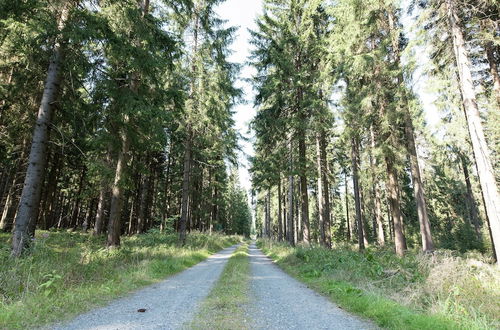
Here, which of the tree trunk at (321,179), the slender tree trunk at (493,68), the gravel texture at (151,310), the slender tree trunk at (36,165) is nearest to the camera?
the gravel texture at (151,310)

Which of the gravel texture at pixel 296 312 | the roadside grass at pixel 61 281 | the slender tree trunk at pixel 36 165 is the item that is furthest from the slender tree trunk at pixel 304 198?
the slender tree trunk at pixel 36 165

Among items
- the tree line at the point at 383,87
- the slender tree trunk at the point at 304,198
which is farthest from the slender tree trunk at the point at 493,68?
the slender tree trunk at the point at 304,198

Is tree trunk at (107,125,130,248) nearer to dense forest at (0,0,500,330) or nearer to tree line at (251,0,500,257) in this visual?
dense forest at (0,0,500,330)

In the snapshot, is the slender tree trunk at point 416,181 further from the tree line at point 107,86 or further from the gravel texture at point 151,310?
the gravel texture at point 151,310

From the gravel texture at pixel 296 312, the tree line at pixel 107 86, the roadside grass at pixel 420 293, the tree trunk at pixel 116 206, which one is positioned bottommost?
the gravel texture at pixel 296 312

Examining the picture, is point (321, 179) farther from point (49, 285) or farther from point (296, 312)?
point (49, 285)

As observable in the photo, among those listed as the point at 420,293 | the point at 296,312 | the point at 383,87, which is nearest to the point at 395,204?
the point at 383,87

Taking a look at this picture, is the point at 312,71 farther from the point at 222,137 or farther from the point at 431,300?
the point at 431,300

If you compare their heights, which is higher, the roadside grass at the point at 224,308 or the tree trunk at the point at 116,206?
the tree trunk at the point at 116,206

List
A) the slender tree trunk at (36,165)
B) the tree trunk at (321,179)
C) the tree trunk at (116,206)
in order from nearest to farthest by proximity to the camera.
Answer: the slender tree trunk at (36,165)
the tree trunk at (116,206)
the tree trunk at (321,179)

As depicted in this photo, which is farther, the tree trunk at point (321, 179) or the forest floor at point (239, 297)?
the tree trunk at point (321, 179)

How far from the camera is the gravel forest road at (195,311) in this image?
4145 mm

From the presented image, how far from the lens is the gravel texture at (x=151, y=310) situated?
159 inches

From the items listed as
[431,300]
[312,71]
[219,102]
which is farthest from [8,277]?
[312,71]
